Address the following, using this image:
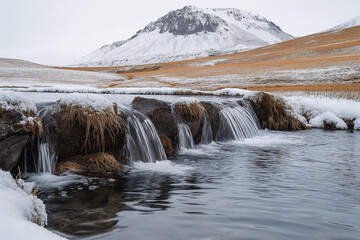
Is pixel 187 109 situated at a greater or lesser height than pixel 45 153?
greater

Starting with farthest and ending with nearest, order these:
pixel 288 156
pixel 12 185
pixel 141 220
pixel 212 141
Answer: pixel 212 141 → pixel 288 156 → pixel 141 220 → pixel 12 185

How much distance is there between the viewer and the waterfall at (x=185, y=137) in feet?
33.6

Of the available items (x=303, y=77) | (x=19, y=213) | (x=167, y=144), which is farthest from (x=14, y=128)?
(x=303, y=77)

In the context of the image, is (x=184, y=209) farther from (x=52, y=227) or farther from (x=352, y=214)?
(x=352, y=214)

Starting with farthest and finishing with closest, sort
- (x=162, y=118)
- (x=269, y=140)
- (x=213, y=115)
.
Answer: (x=269, y=140) → (x=213, y=115) → (x=162, y=118)

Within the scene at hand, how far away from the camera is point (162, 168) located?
7551 millimetres

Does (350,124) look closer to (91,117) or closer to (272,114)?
(272,114)

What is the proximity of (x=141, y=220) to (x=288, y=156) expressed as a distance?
6.59 metres

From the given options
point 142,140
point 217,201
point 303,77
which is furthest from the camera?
point 303,77

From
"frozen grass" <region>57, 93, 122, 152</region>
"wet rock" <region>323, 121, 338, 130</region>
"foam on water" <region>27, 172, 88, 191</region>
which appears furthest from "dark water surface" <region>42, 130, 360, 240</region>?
"wet rock" <region>323, 121, 338, 130</region>

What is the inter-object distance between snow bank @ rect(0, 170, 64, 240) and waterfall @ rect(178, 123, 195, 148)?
267 inches

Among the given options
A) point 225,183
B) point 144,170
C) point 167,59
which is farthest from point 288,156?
point 167,59

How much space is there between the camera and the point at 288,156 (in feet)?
31.4

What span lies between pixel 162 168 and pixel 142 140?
111 centimetres
